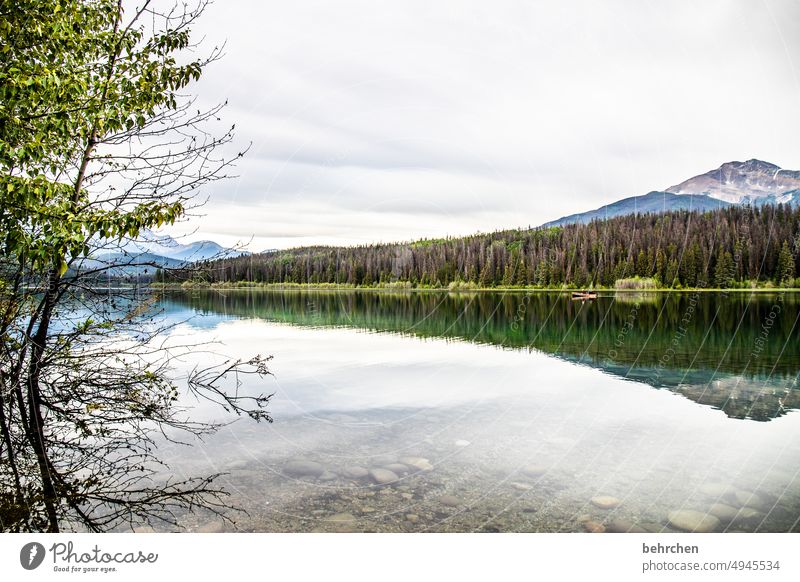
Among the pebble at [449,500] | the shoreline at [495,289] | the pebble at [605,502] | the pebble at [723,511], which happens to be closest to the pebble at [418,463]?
the pebble at [449,500]

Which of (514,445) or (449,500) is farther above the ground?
(449,500)

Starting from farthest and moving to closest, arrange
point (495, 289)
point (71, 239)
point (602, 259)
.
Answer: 1. point (495, 289)
2. point (602, 259)
3. point (71, 239)

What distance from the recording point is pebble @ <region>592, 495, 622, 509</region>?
23.5 feet

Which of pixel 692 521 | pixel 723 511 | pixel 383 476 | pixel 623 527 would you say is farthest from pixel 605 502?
pixel 383 476

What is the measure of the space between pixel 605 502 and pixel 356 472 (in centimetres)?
378

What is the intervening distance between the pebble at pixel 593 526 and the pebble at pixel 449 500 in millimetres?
1666

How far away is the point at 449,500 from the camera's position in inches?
285

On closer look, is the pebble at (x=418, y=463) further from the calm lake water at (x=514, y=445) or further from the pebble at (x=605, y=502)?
the pebble at (x=605, y=502)

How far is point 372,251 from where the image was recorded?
158 meters

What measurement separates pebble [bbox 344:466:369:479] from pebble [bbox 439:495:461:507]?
1.50 meters

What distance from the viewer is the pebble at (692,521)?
6.75 meters

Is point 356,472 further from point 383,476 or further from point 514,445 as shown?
point 514,445

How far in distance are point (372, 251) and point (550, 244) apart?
55.9 metres

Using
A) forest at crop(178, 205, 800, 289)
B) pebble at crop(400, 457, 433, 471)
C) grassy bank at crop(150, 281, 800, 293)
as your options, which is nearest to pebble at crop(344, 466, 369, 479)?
pebble at crop(400, 457, 433, 471)
